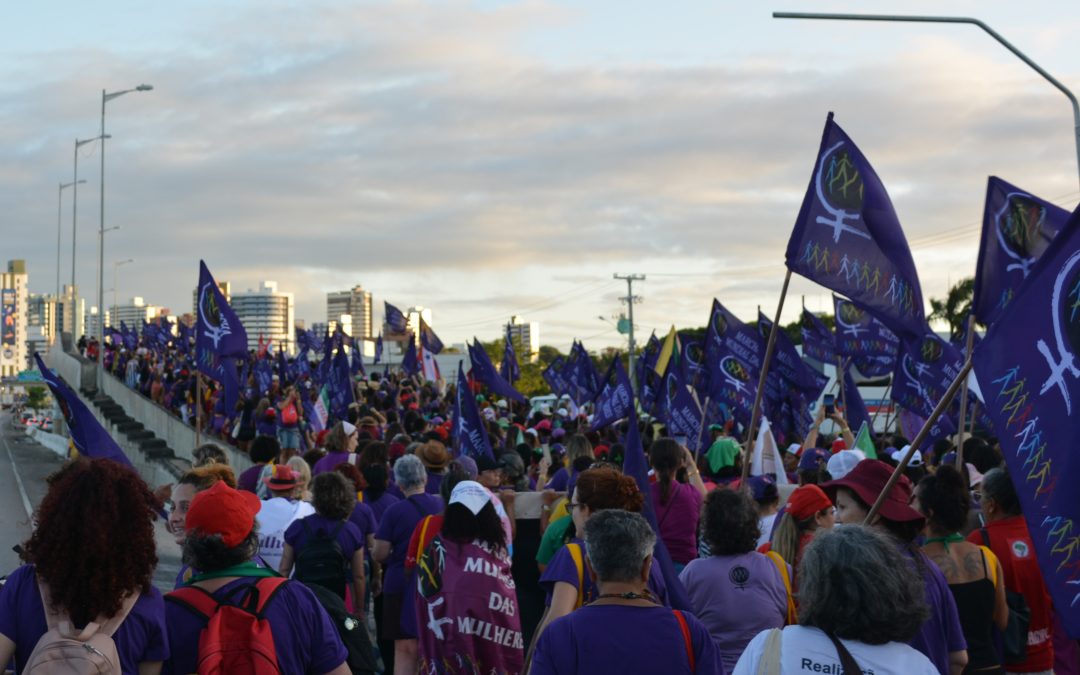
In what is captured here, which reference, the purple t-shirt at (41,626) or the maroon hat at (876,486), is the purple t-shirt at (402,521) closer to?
the maroon hat at (876,486)

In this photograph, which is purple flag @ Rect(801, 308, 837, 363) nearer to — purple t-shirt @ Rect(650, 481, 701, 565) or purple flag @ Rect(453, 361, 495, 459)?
purple flag @ Rect(453, 361, 495, 459)

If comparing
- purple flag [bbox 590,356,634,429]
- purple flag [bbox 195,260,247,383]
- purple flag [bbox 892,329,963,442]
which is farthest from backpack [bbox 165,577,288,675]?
purple flag [bbox 195,260,247,383]

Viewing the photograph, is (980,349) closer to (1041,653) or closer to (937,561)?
(937,561)

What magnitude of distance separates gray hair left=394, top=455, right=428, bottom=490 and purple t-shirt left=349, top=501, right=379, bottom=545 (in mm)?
728

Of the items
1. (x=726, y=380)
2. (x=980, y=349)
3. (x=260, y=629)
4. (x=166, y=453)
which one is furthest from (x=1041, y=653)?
(x=166, y=453)

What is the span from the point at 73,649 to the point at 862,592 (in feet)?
7.13

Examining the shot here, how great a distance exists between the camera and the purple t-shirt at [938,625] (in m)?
4.55

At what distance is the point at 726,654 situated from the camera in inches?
209

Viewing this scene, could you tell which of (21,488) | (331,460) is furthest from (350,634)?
(21,488)

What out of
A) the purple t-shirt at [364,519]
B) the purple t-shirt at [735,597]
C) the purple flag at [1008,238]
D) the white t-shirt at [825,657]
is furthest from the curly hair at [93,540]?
the purple flag at [1008,238]

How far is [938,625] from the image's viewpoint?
4.59 meters

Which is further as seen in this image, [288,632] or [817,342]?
[817,342]

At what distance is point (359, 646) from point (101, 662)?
93 cm

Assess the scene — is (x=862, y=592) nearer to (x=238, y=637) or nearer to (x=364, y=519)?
(x=238, y=637)
